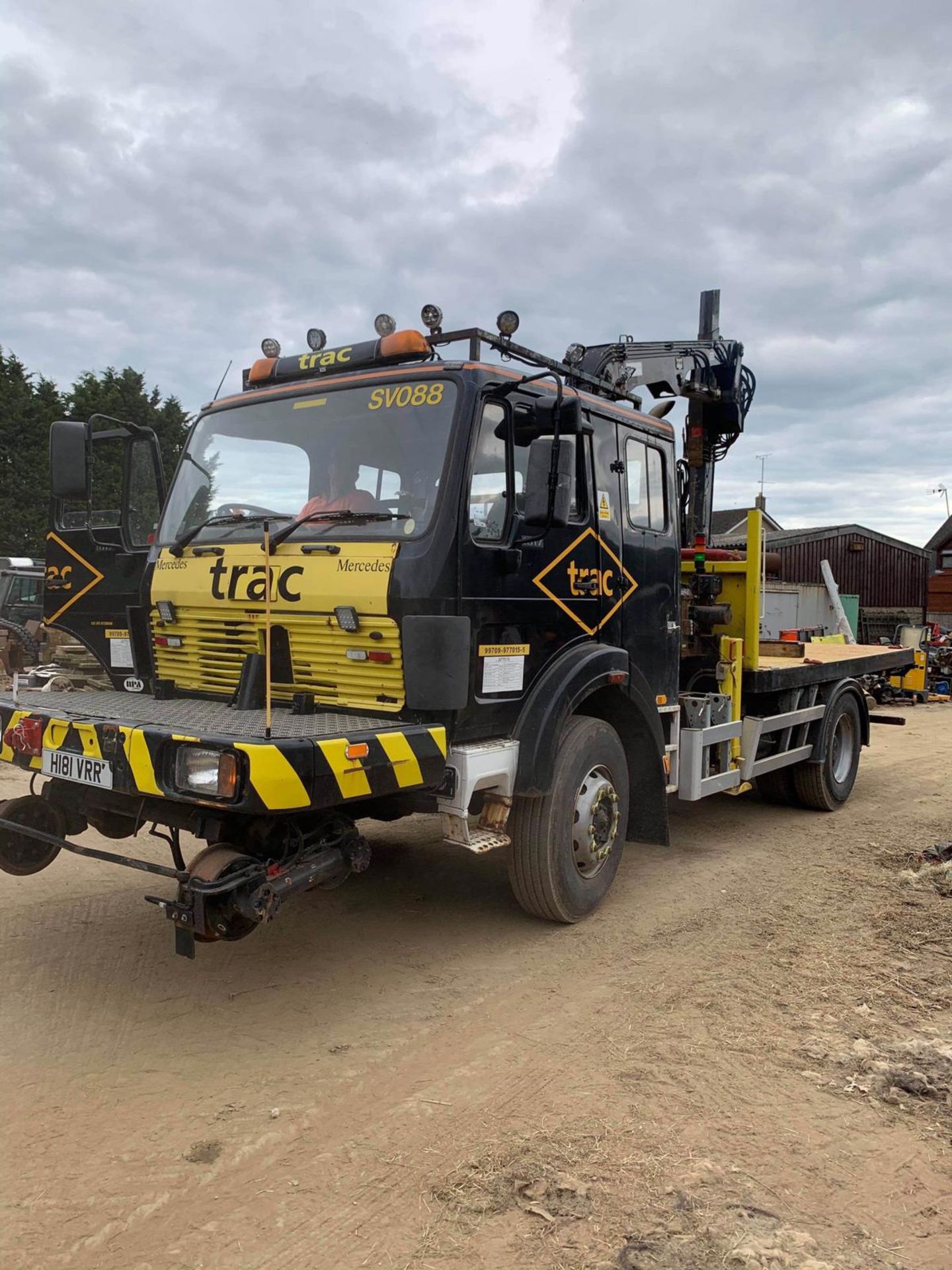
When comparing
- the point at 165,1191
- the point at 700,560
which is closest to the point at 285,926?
the point at 165,1191

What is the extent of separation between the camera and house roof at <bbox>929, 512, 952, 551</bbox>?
32.3m

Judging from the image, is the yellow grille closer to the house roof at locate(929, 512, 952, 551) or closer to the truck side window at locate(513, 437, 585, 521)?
the truck side window at locate(513, 437, 585, 521)

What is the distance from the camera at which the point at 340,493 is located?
4555 mm

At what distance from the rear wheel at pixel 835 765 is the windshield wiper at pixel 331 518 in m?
4.96

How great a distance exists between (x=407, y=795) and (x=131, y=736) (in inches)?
48.6

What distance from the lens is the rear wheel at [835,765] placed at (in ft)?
25.8

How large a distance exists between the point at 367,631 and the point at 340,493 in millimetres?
818

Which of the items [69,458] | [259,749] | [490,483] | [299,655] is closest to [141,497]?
[69,458]

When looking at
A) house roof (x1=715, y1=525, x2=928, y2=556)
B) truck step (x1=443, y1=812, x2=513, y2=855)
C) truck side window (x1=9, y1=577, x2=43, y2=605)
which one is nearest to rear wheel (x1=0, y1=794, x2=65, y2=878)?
truck step (x1=443, y1=812, x2=513, y2=855)

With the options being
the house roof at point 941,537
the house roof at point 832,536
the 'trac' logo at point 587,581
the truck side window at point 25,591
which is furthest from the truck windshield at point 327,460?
the house roof at point 941,537

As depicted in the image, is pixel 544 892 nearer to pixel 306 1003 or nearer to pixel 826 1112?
pixel 306 1003

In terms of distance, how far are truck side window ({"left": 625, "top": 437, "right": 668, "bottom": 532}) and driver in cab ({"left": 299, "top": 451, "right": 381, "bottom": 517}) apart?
68.2 inches

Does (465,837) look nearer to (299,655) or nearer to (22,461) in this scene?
(299,655)

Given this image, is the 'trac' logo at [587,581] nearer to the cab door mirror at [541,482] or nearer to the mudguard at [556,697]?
the mudguard at [556,697]
